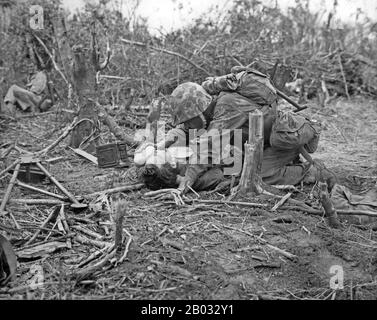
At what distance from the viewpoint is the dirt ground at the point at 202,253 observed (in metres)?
3.38

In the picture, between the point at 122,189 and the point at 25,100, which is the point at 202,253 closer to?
the point at 122,189

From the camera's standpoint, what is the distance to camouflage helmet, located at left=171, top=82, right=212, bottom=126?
17.7 feet

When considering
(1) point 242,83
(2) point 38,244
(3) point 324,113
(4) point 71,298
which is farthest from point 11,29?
(4) point 71,298

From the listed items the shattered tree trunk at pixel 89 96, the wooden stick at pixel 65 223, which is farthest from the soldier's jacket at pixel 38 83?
the wooden stick at pixel 65 223

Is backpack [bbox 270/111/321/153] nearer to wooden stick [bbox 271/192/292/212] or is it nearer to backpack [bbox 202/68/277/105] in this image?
backpack [bbox 202/68/277/105]

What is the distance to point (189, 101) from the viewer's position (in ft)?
17.7

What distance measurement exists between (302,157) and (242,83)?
1.25 meters

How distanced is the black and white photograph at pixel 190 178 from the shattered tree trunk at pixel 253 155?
0.05 feet

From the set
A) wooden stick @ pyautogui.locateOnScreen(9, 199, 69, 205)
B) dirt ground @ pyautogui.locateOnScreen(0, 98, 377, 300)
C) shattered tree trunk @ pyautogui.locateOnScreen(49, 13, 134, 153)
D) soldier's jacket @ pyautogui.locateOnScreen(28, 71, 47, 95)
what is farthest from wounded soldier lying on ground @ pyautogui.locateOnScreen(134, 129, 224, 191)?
soldier's jacket @ pyautogui.locateOnScreen(28, 71, 47, 95)

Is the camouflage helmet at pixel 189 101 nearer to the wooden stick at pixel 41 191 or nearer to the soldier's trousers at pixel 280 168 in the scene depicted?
the soldier's trousers at pixel 280 168

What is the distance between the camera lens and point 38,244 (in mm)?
3975

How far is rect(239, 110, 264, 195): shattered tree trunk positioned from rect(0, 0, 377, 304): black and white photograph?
0.05 ft

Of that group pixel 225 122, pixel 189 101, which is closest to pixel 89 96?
pixel 189 101
